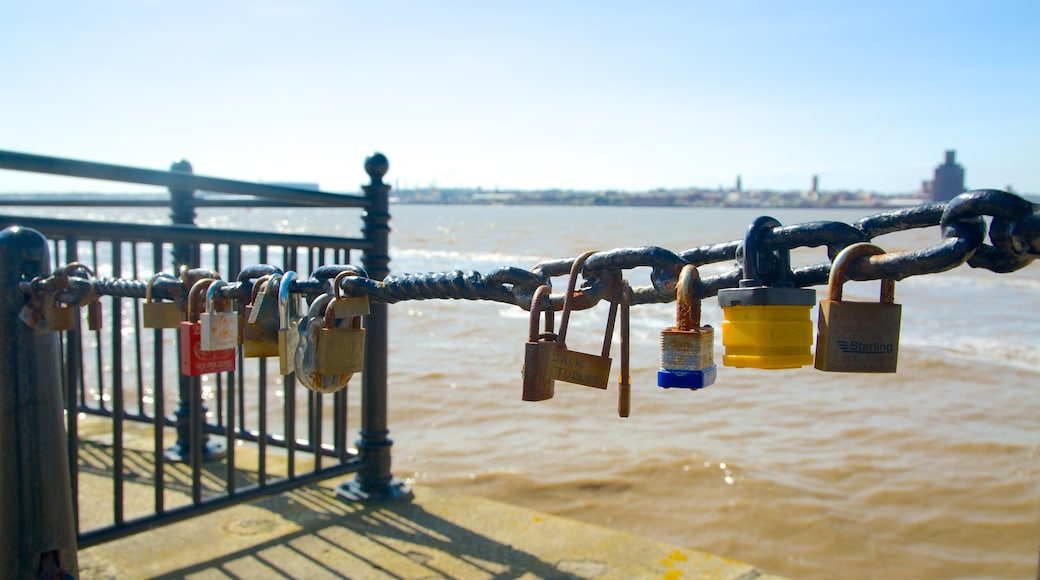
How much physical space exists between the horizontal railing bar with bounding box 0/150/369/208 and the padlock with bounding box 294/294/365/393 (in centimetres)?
147

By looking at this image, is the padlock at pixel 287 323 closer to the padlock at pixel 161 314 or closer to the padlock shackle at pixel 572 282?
the padlock at pixel 161 314

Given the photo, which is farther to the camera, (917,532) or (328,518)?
(917,532)

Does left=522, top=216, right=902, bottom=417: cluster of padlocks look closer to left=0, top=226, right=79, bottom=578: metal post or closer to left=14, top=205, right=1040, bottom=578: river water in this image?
left=14, top=205, right=1040, bottom=578: river water

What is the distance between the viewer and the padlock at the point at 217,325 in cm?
195

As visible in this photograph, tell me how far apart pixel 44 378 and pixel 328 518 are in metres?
2.46

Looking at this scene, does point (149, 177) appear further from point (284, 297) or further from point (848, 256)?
point (848, 256)

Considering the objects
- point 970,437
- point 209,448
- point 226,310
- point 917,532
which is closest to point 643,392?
point 970,437

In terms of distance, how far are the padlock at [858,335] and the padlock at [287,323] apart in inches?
39.6

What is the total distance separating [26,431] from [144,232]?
152 centimetres

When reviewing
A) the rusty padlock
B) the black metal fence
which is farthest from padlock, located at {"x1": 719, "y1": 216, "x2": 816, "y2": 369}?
the rusty padlock

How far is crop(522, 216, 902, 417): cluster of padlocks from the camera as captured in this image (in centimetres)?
127

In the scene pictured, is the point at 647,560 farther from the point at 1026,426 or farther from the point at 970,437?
the point at 1026,426

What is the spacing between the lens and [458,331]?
14.7m

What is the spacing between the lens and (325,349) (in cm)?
164
